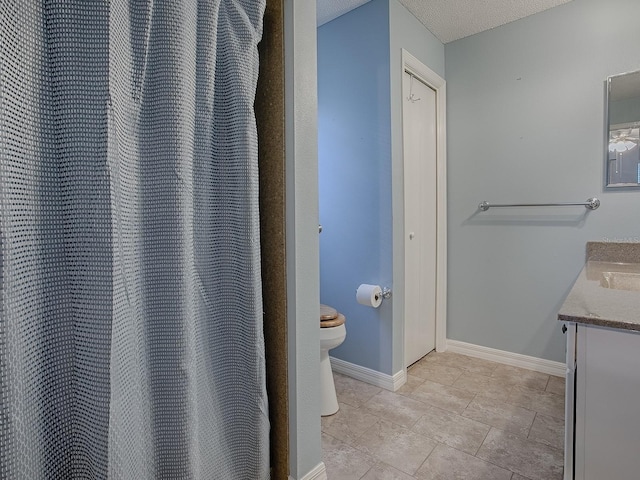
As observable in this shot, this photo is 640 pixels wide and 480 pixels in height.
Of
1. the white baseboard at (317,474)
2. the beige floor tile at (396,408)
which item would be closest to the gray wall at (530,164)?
the beige floor tile at (396,408)

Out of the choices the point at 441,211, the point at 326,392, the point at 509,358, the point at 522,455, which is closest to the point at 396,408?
the point at 326,392

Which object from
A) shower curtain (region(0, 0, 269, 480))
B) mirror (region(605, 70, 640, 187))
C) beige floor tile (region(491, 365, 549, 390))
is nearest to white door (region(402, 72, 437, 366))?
beige floor tile (region(491, 365, 549, 390))

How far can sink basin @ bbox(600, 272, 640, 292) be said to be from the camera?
130 centimetres

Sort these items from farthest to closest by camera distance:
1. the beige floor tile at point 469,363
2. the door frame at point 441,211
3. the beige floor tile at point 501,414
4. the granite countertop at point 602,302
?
1. the door frame at point 441,211
2. the beige floor tile at point 469,363
3. the beige floor tile at point 501,414
4. the granite countertop at point 602,302

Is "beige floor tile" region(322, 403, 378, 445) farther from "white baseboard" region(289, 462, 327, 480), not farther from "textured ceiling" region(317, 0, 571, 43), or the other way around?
"textured ceiling" region(317, 0, 571, 43)

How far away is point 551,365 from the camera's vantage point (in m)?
2.21

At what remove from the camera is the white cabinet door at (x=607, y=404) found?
827 millimetres

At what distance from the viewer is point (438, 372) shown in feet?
7.54

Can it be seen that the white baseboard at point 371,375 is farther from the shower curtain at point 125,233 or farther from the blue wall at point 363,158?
the shower curtain at point 125,233

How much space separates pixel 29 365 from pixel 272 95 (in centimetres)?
99

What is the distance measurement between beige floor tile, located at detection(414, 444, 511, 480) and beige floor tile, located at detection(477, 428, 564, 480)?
0.05 metres

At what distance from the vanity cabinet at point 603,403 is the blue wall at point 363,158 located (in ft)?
3.86

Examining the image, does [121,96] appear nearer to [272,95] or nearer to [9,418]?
[272,95]

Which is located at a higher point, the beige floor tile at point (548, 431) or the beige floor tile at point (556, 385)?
the beige floor tile at point (556, 385)
